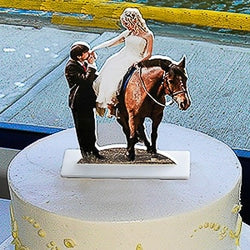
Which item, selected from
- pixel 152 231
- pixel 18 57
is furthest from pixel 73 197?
pixel 18 57

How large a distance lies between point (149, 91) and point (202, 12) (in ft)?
4.50

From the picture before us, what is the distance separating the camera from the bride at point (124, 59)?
1394 millimetres

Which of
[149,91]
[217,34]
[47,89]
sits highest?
[149,91]

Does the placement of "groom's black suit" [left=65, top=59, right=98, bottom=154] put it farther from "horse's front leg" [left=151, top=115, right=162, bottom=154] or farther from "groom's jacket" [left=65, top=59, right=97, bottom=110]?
"horse's front leg" [left=151, top=115, right=162, bottom=154]

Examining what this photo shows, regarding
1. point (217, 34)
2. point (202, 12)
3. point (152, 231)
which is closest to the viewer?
point (152, 231)

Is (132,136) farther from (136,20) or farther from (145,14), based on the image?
(145,14)

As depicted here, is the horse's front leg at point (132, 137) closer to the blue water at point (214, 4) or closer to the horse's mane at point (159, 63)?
the horse's mane at point (159, 63)

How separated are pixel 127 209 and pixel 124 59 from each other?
31 cm

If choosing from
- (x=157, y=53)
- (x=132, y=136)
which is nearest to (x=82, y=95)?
(x=132, y=136)

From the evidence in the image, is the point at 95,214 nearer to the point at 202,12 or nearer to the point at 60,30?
the point at 202,12

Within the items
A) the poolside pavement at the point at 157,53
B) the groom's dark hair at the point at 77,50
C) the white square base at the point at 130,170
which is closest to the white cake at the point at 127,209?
the white square base at the point at 130,170

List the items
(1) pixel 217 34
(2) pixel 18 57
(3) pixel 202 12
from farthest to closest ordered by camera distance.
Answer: (2) pixel 18 57, (1) pixel 217 34, (3) pixel 202 12

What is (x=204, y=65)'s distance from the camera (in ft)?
9.45

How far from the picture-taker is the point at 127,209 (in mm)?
1296
